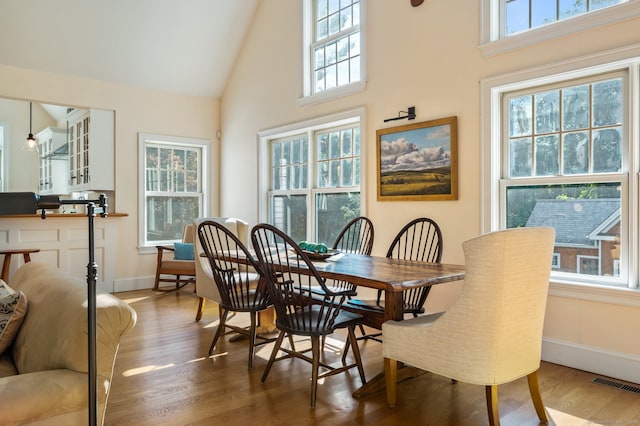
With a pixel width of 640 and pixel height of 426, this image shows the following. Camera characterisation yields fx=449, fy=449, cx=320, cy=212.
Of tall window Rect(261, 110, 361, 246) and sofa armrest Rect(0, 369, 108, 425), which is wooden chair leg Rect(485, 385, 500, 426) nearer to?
sofa armrest Rect(0, 369, 108, 425)

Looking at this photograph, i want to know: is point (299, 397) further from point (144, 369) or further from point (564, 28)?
point (564, 28)

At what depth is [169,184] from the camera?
6.41 metres

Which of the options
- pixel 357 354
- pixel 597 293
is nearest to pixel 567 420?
pixel 597 293

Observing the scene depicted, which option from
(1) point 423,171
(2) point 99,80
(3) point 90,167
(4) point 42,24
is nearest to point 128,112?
(2) point 99,80

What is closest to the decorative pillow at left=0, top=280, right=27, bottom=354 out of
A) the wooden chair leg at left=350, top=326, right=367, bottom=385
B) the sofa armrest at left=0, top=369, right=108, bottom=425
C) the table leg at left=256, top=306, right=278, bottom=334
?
the sofa armrest at left=0, top=369, right=108, bottom=425

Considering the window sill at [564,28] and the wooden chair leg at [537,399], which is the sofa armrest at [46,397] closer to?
the wooden chair leg at [537,399]

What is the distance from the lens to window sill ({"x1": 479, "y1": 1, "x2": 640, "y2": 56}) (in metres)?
2.80

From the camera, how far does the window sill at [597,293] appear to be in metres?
2.79

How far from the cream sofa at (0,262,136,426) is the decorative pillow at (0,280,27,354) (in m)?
0.03

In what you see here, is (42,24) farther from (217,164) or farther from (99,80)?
A: (217,164)

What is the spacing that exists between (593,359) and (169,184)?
5.42 metres

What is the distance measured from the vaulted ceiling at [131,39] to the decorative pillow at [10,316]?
4.28 metres

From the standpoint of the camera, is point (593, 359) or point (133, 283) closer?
point (593, 359)

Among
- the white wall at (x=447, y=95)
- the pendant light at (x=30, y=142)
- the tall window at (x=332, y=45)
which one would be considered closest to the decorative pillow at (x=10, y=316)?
the white wall at (x=447, y=95)
